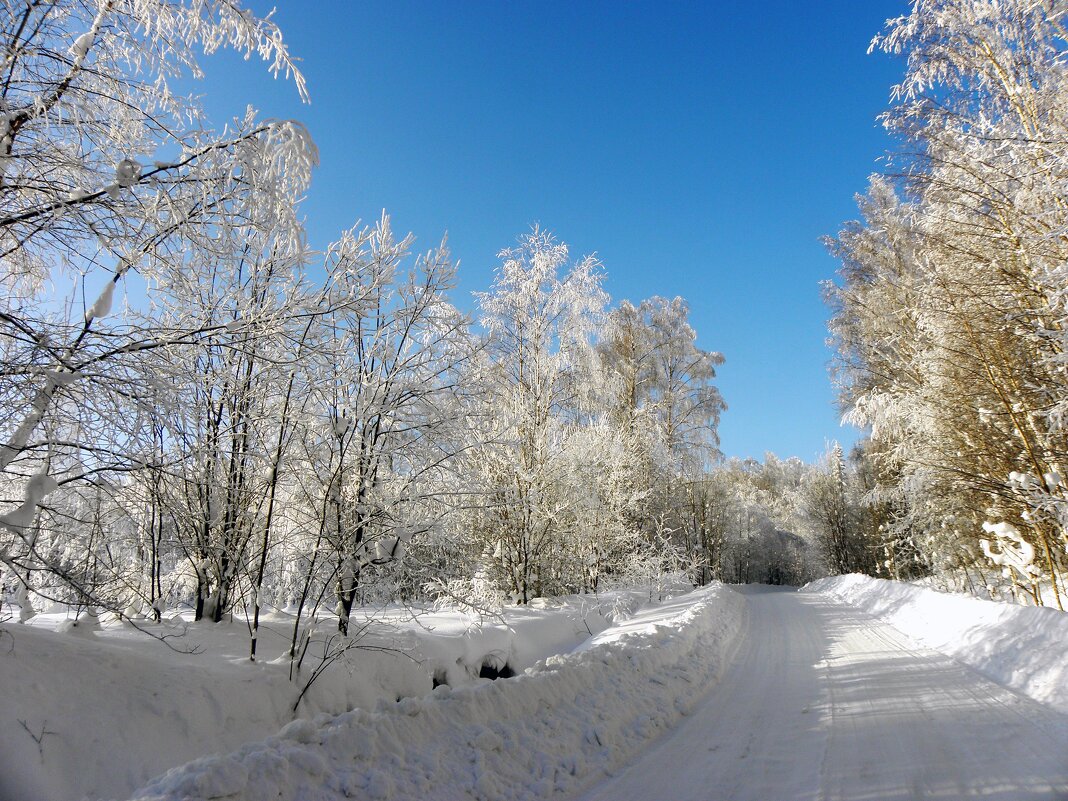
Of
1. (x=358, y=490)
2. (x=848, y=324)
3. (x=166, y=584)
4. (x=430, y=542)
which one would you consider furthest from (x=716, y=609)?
(x=848, y=324)

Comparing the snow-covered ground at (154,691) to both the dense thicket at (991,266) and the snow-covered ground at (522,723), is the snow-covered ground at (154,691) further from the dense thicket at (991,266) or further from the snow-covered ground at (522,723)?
A: the dense thicket at (991,266)

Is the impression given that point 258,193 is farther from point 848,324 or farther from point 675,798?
point 848,324

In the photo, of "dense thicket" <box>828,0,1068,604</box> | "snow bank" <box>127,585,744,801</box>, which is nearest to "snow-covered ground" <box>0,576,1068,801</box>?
"snow bank" <box>127,585,744,801</box>

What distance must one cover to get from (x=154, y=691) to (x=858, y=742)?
517 centimetres

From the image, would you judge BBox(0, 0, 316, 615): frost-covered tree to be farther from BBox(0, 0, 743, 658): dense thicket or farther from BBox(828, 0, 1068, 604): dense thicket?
BBox(828, 0, 1068, 604): dense thicket

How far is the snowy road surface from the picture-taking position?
3.29 m

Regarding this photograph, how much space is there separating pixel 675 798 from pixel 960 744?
223cm

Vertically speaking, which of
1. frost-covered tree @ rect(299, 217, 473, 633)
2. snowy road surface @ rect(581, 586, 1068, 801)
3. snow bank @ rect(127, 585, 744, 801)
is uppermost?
frost-covered tree @ rect(299, 217, 473, 633)

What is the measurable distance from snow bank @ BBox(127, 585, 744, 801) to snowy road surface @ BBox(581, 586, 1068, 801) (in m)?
0.33

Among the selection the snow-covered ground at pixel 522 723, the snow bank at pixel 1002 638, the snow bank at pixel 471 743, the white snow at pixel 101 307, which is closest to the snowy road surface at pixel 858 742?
the snow-covered ground at pixel 522 723

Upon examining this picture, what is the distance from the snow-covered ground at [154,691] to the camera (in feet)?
10.3

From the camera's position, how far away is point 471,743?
357 cm

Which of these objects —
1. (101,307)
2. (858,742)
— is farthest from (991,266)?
(101,307)

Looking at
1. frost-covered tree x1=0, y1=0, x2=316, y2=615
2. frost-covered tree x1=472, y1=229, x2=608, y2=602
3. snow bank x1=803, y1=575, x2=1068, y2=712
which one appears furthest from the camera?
frost-covered tree x1=472, y1=229, x2=608, y2=602
